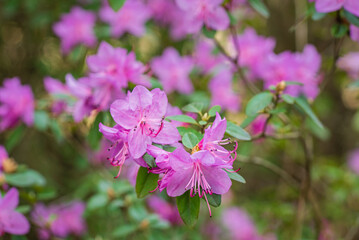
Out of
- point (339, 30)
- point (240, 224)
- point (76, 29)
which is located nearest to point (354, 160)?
point (240, 224)

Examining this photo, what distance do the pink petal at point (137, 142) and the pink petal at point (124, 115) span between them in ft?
0.06

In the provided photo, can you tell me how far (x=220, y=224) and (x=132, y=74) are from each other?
1682 mm

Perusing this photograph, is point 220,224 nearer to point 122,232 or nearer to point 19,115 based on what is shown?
point 122,232

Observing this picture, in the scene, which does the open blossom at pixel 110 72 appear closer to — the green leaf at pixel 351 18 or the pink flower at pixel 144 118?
the pink flower at pixel 144 118

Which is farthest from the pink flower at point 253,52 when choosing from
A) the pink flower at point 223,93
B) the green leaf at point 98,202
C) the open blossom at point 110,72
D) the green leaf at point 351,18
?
the green leaf at point 98,202

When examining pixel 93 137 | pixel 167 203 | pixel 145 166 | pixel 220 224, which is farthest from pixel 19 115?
pixel 220 224

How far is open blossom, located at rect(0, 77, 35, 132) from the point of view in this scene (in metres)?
1.59

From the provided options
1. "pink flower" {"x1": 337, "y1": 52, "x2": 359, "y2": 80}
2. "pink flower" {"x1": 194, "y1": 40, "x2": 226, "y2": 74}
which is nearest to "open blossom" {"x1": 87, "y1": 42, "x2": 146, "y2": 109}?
"pink flower" {"x1": 194, "y1": 40, "x2": 226, "y2": 74}

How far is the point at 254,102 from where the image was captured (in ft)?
3.57

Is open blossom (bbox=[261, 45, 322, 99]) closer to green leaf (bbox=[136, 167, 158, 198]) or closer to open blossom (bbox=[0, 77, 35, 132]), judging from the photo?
green leaf (bbox=[136, 167, 158, 198])

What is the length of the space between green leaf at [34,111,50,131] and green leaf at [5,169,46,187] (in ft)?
0.74

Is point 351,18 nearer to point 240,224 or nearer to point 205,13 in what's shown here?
point 205,13

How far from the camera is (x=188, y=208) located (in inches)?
32.7

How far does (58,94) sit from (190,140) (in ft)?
2.80
